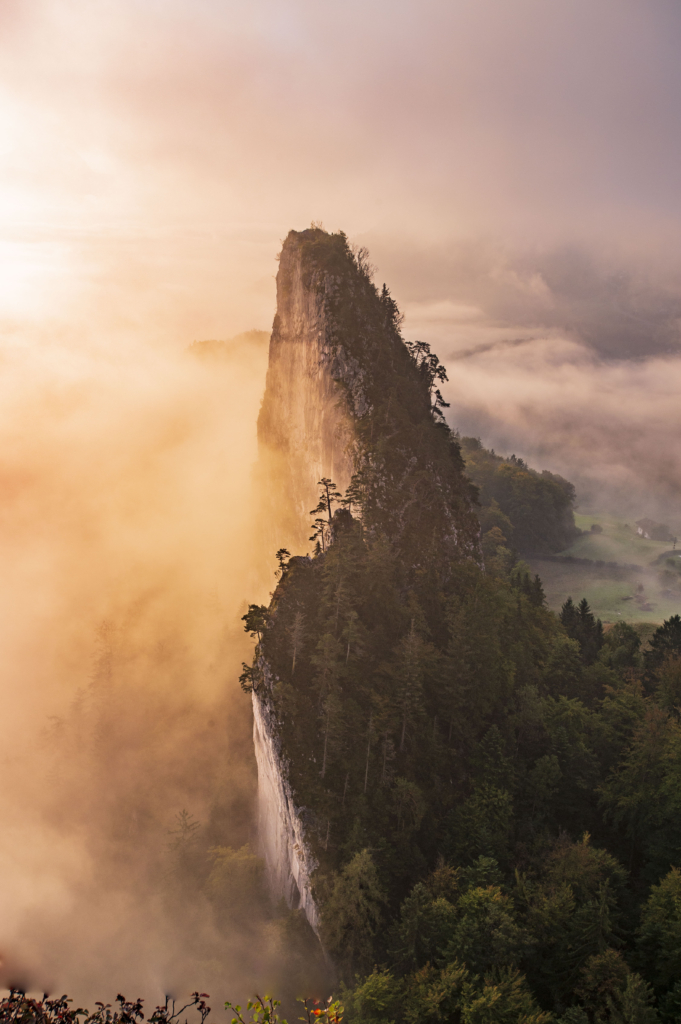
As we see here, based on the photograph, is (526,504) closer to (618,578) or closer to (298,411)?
(618,578)

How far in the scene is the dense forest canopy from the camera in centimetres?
3052

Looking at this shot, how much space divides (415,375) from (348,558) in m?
27.7

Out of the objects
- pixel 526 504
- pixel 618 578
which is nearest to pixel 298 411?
pixel 526 504

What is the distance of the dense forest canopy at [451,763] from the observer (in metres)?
30.5

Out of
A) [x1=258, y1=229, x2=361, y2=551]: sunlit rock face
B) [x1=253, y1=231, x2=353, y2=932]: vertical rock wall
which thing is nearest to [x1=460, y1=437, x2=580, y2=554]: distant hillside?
[x1=258, y1=229, x2=361, y2=551]: sunlit rock face

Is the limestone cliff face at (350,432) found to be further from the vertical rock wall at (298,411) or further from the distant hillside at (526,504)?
the distant hillside at (526,504)

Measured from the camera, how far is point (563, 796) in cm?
4494

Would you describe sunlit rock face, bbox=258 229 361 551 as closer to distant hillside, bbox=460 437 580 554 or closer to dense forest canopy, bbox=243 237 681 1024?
dense forest canopy, bbox=243 237 681 1024

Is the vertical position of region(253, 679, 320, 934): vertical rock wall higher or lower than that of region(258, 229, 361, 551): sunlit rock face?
lower

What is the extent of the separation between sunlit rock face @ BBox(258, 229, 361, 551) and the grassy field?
246ft

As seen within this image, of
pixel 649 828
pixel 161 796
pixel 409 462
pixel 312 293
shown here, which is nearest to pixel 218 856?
pixel 161 796

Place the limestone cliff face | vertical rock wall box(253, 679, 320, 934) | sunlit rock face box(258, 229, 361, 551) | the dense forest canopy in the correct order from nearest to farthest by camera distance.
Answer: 1. the dense forest canopy
2. vertical rock wall box(253, 679, 320, 934)
3. the limestone cliff face
4. sunlit rock face box(258, 229, 361, 551)

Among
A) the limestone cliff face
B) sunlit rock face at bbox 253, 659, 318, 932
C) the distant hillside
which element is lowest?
sunlit rock face at bbox 253, 659, 318, 932

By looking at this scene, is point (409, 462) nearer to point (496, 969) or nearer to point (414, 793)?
point (414, 793)
